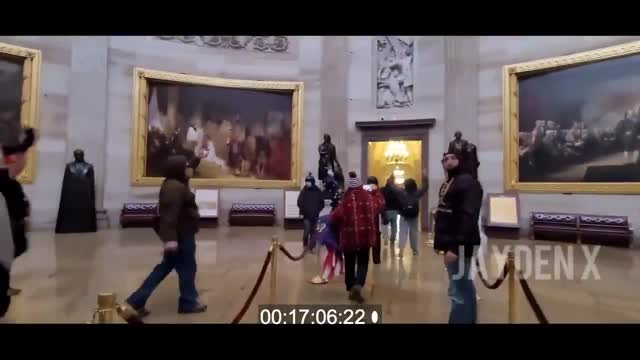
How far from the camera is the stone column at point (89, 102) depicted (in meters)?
11.8

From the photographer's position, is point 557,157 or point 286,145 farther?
point 286,145

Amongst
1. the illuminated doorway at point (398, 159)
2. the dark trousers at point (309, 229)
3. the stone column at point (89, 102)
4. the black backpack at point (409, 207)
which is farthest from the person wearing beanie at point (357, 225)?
the illuminated doorway at point (398, 159)

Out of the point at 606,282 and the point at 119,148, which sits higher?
the point at 119,148

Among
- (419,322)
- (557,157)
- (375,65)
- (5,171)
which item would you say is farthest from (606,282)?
(375,65)

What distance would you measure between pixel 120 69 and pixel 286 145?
19.0ft

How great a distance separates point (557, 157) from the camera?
1070 centimetres

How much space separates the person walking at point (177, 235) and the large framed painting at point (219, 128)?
921 cm

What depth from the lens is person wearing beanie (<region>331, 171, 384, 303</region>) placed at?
184 inches

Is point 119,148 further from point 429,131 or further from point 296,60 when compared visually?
point 429,131

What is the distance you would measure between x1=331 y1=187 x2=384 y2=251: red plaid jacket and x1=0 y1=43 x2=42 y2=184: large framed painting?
10.1m

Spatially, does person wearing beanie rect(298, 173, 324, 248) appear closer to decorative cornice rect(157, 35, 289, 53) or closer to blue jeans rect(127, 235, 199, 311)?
blue jeans rect(127, 235, 199, 311)

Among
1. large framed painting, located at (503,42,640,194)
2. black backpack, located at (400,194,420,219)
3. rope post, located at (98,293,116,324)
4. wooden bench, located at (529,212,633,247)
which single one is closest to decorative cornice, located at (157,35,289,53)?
large framed painting, located at (503,42,640,194)
